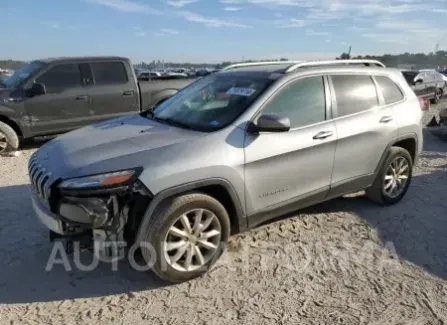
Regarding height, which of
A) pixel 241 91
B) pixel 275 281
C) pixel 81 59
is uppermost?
pixel 81 59

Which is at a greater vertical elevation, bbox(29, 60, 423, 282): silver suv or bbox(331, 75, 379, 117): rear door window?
bbox(331, 75, 379, 117): rear door window

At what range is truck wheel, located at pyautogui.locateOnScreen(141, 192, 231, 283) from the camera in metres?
2.94

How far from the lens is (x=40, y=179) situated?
3074mm

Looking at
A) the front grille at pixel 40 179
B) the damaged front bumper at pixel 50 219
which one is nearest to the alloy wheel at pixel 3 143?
the front grille at pixel 40 179

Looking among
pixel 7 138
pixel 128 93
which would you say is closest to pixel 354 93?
pixel 128 93

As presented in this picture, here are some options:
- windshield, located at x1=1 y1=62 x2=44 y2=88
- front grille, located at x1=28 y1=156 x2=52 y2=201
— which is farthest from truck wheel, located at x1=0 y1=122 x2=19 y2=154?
front grille, located at x1=28 y1=156 x2=52 y2=201

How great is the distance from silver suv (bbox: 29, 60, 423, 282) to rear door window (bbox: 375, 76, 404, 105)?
0.02 metres

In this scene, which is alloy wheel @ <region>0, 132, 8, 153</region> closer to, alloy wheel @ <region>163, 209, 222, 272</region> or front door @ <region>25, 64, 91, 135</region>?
front door @ <region>25, 64, 91, 135</region>

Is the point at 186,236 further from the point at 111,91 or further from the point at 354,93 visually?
the point at 111,91

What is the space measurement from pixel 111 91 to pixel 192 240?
6016mm

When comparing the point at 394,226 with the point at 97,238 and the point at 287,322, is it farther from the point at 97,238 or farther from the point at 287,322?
the point at 97,238

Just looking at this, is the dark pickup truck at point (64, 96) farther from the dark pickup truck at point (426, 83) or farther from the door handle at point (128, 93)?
the dark pickup truck at point (426, 83)

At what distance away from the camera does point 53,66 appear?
7.76 m

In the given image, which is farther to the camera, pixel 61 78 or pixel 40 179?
pixel 61 78
